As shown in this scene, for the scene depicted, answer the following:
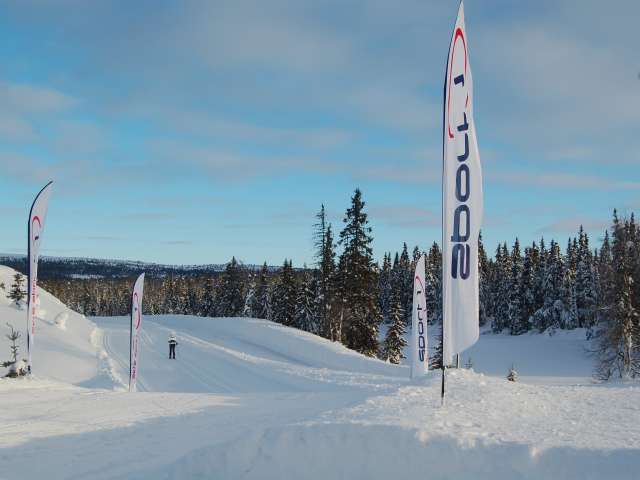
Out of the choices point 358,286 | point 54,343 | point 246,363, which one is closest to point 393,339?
point 358,286

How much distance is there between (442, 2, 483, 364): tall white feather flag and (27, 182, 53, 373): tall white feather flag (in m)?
13.0

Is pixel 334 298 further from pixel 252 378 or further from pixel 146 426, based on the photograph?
pixel 146 426

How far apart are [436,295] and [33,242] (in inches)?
2715

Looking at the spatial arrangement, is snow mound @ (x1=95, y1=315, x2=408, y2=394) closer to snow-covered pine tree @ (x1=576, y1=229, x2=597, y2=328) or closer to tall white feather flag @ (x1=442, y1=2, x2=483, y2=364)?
tall white feather flag @ (x1=442, y1=2, x2=483, y2=364)

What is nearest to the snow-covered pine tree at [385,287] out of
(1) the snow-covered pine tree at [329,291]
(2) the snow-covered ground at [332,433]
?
(1) the snow-covered pine tree at [329,291]

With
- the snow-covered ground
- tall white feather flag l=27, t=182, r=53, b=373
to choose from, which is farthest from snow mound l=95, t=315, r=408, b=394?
tall white feather flag l=27, t=182, r=53, b=373

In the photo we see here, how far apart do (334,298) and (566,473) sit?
3433 cm

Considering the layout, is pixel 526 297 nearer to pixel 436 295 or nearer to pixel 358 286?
pixel 436 295

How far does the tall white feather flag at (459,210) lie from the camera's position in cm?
662

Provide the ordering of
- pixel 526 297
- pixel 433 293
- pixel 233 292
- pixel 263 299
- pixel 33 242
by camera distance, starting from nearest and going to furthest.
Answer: pixel 33 242, pixel 263 299, pixel 526 297, pixel 233 292, pixel 433 293

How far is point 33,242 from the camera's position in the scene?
1538cm

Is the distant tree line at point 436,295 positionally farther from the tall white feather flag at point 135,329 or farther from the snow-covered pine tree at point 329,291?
the tall white feather flag at point 135,329

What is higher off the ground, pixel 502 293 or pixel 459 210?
pixel 459 210

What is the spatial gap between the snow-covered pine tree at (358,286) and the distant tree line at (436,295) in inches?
2.9
